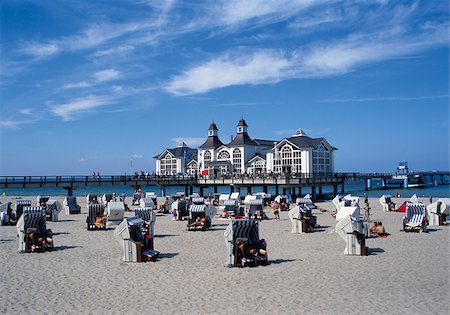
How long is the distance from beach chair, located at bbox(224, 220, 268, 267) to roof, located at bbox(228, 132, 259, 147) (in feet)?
148

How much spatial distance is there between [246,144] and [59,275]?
153ft

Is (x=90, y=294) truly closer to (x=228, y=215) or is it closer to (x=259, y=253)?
(x=259, y=253)

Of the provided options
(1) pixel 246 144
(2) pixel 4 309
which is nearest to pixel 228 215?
(2) pixel 4 309

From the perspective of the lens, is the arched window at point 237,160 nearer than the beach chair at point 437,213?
No

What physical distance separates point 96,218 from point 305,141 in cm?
3467

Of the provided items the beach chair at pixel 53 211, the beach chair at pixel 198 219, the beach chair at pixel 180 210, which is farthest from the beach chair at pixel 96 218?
the beach chair at pixel 180 210

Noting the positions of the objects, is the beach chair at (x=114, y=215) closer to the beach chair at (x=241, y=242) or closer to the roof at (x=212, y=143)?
the beach chair at (x=241, y=242)

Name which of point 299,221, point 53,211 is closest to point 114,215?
point 53,211

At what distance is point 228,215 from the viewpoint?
76.8 feet

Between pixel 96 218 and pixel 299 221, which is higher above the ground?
pixel 96 218

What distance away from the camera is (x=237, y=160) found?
56.5 metres

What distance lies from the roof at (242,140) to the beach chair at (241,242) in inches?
1774

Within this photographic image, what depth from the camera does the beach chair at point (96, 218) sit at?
1864cm

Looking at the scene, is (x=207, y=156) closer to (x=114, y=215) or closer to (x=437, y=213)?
(x=114, y=215)
